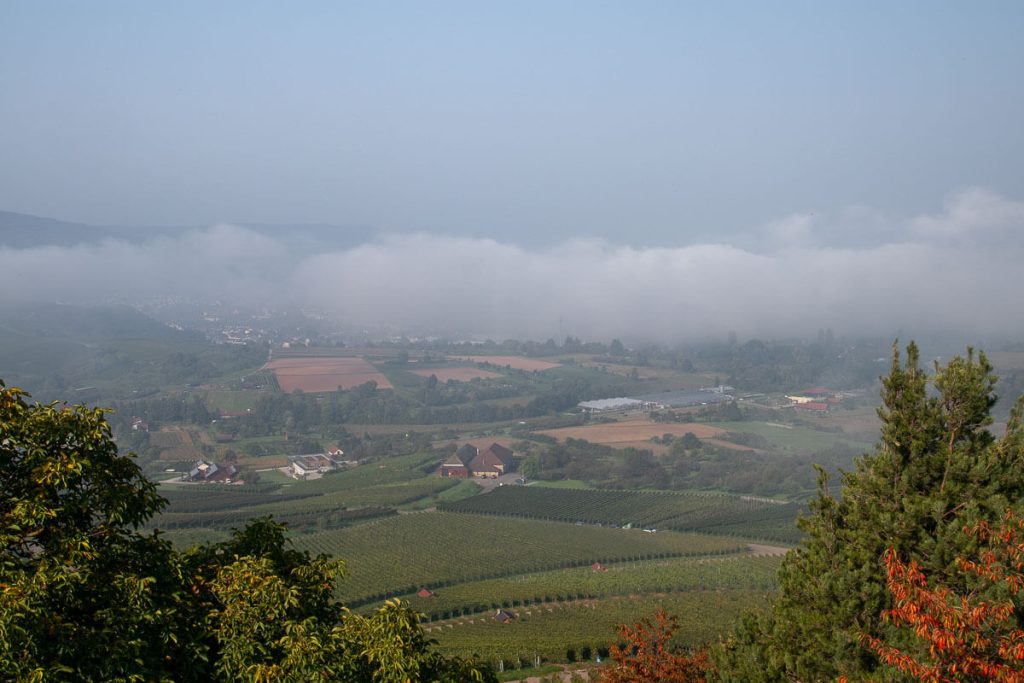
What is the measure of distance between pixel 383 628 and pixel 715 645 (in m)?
4.72

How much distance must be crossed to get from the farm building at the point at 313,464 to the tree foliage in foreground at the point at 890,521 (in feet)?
114

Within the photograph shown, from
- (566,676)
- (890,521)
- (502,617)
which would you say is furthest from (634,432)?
(890,521)

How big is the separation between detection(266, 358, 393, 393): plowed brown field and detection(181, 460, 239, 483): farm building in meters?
19.9

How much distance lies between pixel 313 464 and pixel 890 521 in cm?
3795

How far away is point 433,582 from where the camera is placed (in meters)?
23.9

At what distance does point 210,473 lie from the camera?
38.2 m

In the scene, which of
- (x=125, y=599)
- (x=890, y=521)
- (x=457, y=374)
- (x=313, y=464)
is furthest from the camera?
(x=457, y=374)

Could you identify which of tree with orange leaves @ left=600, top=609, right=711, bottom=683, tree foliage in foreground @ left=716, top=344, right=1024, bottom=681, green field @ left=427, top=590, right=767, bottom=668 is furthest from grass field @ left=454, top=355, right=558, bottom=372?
tree foliage in foreground @ left=716, top=344, right=1024, bottom=681

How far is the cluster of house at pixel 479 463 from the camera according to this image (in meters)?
40.9

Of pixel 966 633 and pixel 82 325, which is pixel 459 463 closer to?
pixel 966 633

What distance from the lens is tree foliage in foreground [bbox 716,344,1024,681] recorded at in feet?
21.5

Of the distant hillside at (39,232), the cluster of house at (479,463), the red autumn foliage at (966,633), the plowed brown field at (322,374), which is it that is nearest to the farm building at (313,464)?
the cluster of house at (479,463)

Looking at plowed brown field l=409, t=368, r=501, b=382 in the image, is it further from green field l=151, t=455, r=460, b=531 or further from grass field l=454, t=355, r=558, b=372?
green field l=151, t=455, r=460, b=531

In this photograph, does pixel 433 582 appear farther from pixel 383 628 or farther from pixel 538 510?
pixel 383 628
